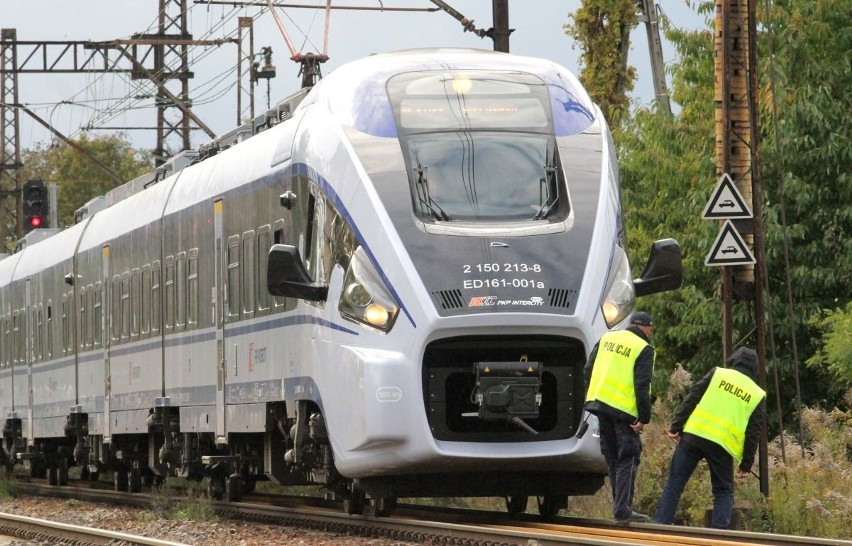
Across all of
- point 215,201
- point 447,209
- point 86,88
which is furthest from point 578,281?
point 86,88

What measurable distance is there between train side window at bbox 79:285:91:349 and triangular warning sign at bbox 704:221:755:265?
10925 millimetres

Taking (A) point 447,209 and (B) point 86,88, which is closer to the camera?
(A) point 447,209

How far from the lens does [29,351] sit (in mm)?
30406

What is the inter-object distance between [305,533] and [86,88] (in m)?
30.5

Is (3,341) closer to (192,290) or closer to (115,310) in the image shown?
(115,310)

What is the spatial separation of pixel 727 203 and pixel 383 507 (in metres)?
4.31

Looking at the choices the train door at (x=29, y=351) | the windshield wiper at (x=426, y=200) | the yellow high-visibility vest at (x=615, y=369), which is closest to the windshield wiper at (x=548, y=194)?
the windshield wiper at (x=426, y=200)

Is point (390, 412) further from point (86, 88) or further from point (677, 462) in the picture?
point (86, 88)

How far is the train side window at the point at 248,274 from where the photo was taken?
56.8 ft

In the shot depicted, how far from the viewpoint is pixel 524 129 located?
1490 cm

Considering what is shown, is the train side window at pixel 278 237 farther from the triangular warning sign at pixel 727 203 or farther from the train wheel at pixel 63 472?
the train wheel at pixel 63 472

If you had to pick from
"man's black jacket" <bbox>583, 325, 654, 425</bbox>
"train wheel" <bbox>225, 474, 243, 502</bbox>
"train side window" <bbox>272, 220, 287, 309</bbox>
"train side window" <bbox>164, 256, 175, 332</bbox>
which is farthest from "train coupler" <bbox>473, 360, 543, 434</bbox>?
"train side window" <bbox>164, 256, 175, 332</bbox>

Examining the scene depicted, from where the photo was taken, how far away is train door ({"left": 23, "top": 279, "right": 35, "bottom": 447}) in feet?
99.3

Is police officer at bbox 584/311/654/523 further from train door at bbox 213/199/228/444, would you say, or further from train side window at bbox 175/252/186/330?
train side window at bbox 175/252/186/330
